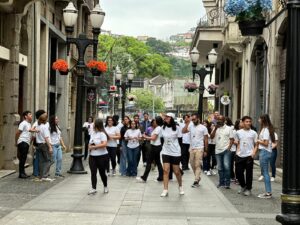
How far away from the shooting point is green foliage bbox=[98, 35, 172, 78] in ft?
295

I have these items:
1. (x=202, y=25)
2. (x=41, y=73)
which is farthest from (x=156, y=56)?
(x=41, y=73)

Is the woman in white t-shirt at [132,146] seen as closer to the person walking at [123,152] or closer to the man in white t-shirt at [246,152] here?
the person walking at [123,152]

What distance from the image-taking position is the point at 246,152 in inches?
520

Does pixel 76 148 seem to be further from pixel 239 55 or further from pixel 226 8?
pixel 239 55

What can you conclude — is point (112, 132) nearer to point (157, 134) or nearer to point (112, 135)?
point (112, 135)

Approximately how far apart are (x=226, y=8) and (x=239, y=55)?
80.4ft

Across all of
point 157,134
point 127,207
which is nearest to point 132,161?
point 157,134

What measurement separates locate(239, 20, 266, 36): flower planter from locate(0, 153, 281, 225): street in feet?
12.0

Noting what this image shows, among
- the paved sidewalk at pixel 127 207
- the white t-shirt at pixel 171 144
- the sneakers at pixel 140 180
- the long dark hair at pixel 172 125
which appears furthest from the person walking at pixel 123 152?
the white t-shirt at pixel 171 144

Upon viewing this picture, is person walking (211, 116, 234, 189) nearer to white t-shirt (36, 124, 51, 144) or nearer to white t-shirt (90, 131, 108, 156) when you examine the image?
white t-shirt (90, 131, 108, 156)

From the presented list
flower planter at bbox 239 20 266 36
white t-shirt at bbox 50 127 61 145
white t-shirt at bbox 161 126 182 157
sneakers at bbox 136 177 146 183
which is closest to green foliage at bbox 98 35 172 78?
white t-shirt at bbox 50 127 61 145

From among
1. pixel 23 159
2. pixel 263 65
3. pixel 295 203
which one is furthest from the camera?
pixel 263 65

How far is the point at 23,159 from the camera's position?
15578 millimetres

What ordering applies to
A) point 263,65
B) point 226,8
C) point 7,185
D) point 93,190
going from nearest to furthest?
point 226,8 → point 93,190 → point 7,185 → point 263,65
